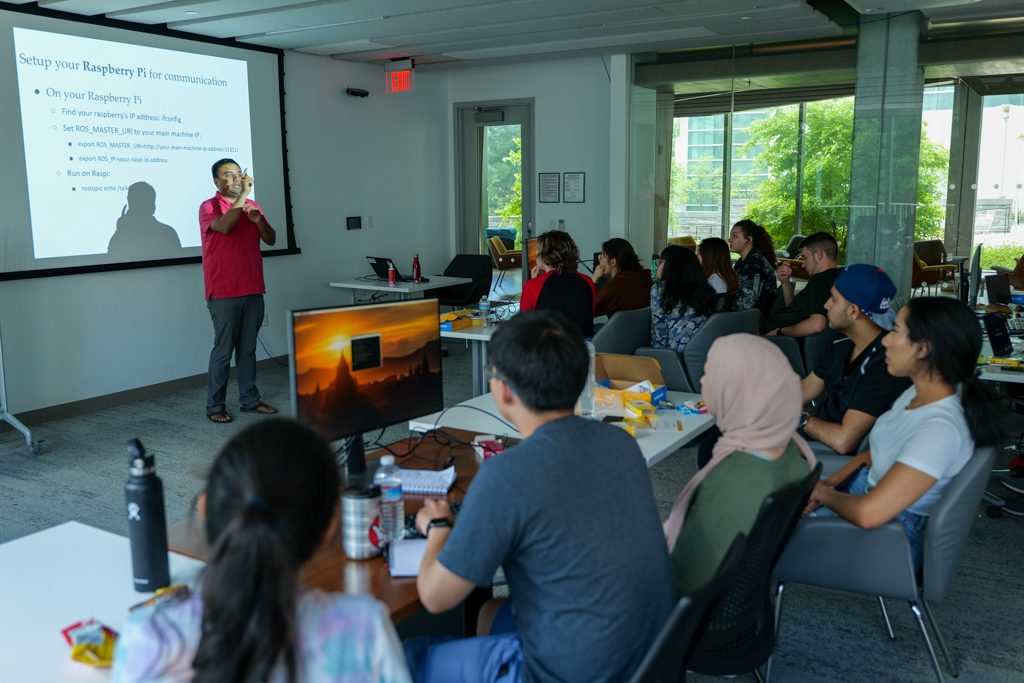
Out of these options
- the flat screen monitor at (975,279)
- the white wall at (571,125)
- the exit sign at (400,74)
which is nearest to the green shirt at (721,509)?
the flat screen monitor at (975,279)

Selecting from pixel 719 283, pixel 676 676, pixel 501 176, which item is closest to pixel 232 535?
pixel 676 676

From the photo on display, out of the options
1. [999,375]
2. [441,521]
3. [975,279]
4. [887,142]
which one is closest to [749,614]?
[441,521]

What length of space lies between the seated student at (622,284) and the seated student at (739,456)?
344cm

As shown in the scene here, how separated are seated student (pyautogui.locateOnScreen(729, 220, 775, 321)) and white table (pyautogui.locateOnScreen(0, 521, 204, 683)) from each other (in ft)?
14.5

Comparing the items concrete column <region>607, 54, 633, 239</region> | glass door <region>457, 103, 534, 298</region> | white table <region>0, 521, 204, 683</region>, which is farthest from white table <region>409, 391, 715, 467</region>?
glass door <region>457, 103, 534, 298</region>

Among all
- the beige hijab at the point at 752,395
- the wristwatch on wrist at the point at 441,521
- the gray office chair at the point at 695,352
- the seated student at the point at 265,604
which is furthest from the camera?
the gray office chair at the point at 695,352

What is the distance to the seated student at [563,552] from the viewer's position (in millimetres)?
1403

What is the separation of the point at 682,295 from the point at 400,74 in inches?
172

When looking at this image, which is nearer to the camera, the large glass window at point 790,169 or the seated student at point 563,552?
the seated student at point 563,552

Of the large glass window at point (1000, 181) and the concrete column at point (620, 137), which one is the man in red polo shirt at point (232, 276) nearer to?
the concrete column at point (620, 137)

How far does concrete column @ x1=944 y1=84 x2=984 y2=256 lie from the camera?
22.2 ft

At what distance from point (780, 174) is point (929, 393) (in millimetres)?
5499

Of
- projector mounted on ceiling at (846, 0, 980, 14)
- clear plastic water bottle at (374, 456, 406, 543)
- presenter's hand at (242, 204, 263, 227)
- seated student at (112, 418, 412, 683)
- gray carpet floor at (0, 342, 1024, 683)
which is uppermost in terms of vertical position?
projector mounted on ceiling at (846, 0, 980, 14)

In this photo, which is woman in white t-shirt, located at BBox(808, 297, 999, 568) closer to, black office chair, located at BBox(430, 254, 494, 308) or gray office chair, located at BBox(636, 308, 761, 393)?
gray office chair, located at BBox(636, 308, 761, 393)
